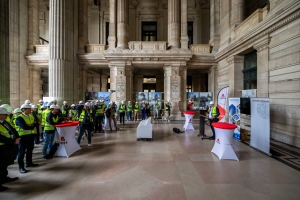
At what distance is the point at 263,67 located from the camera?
846 centimetres

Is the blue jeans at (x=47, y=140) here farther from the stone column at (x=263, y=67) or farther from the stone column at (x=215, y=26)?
the stone column at (x=215, y=26)

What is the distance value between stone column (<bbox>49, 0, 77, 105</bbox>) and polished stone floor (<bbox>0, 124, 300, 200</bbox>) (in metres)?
7.61

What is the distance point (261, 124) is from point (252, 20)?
7.38 m

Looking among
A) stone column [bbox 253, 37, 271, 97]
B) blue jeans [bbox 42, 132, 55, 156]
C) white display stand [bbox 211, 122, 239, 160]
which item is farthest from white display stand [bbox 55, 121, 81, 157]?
stone column [bbox 253, 37, 271, 97]

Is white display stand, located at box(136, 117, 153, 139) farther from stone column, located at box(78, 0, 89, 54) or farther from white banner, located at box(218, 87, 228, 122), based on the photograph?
Answer: stone column, located at box(78, 0, 89, 54)

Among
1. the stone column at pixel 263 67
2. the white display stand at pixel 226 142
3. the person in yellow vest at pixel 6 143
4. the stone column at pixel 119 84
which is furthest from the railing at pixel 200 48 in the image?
the person in yellow vest at pixel 6 143

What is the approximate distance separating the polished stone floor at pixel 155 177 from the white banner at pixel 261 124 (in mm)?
399

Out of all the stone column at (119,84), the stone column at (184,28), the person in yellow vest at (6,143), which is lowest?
the person in yellow vest at (6,143)

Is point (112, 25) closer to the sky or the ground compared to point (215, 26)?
closer to the sky

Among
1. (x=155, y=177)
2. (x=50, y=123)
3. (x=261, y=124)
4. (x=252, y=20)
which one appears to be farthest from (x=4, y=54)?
(x=252, y=20)

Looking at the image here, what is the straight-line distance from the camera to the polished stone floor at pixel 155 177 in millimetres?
3328

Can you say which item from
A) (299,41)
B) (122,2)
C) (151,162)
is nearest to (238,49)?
(299,41)

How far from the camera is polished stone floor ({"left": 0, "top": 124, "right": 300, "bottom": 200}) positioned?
3.33 m

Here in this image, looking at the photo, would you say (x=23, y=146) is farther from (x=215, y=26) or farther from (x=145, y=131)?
(x=215, y=26)
